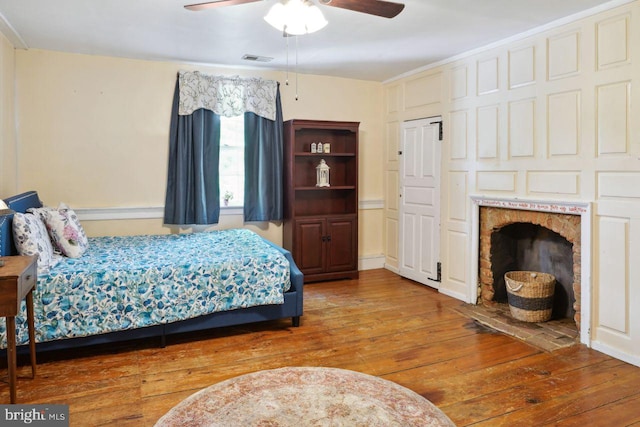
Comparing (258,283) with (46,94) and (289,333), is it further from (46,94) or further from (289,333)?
(46,94)

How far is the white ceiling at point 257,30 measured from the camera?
10.3 feet

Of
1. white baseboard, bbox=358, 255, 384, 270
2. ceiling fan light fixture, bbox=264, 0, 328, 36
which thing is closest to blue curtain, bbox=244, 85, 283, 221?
white baseboard, bbox=358, 255, 384, 270

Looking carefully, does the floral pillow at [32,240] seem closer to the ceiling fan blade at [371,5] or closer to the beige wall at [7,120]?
the beige wall at [7,120]

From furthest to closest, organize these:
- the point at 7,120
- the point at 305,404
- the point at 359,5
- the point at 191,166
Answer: the point at 191,166 < the point at 7,120 < the point at 359,5 < the point at 305,404

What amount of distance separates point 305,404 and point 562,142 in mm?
3030

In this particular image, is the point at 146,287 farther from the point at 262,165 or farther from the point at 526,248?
the point at 526,248

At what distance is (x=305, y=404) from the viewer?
146cm

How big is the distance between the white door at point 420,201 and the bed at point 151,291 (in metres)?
1.89

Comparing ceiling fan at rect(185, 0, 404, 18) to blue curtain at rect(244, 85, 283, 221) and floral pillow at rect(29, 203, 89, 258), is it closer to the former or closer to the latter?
floral pillow at rect(29, 203, 89, 258)

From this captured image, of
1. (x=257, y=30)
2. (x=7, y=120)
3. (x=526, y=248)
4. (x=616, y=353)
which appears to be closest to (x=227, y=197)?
(x=257, y=30)

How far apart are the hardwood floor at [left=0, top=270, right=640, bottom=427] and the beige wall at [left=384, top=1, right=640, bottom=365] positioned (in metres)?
0.54


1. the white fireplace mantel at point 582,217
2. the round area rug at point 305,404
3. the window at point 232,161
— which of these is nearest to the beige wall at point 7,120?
the window at point 232,161

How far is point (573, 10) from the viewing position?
3.18 meters

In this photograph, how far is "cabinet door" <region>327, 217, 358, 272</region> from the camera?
5133mm
